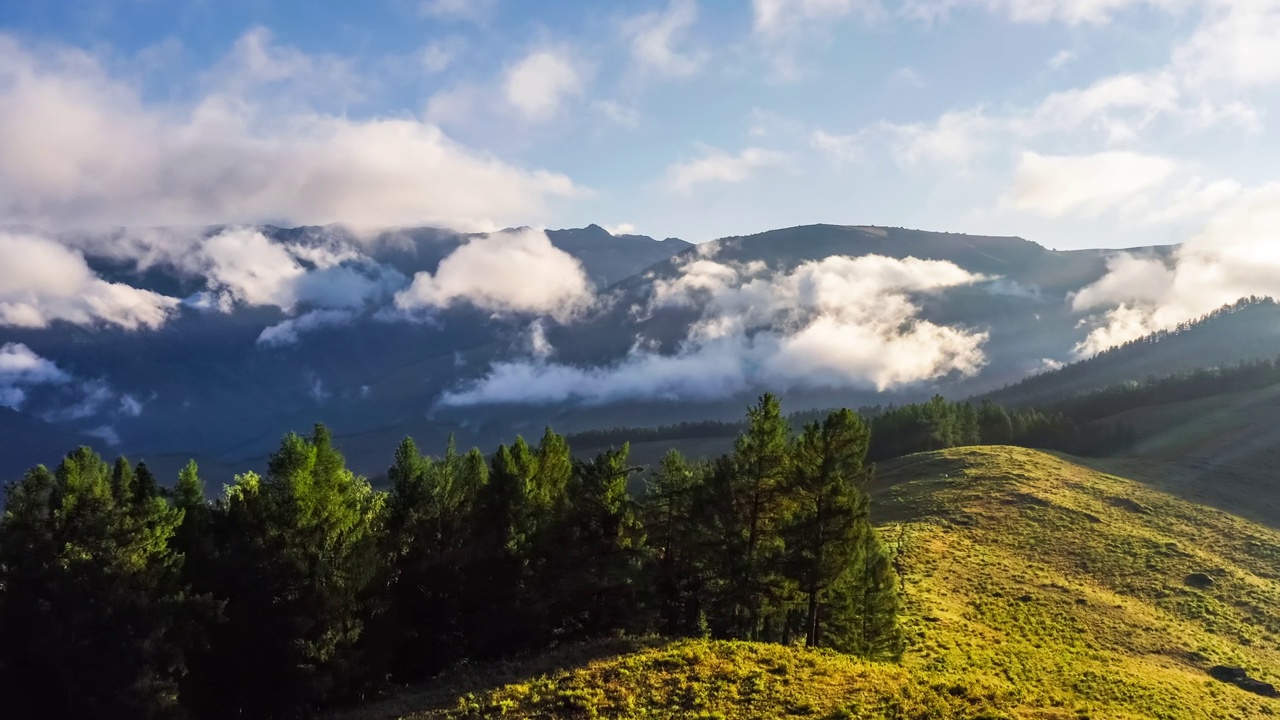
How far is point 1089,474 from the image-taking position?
111 meters

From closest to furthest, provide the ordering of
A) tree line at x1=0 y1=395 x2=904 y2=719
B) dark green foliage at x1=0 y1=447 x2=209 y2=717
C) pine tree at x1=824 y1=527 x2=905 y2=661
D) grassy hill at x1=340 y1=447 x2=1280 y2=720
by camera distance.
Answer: grassy hill at x1=340 y1=447 x2=1280 y2=720 < dark green foliage at x1=0 y1=447 x2=209 y2=717 < tree line at x1=0 y1=395 x2=904 y2=719 < pine tree at x1=824 y1=527 x2=905 y2=661

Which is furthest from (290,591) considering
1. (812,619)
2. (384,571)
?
(812,619)

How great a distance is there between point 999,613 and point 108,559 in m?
57.9

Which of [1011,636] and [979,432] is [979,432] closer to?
[979,432]

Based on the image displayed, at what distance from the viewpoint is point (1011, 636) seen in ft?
170

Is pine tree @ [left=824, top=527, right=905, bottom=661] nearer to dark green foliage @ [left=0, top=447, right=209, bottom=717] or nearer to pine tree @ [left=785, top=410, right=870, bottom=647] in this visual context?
pine tree @ [left=785, top=410, right=870, bottom=647]

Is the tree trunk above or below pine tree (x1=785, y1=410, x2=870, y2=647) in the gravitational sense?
below

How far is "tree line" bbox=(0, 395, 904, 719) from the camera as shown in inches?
1357

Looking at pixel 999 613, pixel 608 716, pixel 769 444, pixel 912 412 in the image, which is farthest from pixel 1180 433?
pixel 608 716

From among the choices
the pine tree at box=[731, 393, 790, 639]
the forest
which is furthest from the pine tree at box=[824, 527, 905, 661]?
the forest

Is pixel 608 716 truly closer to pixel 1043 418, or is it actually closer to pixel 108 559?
pixel 108 559

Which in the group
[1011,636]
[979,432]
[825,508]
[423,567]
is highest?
[825,508]

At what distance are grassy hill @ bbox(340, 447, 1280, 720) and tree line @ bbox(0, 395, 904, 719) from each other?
524cm

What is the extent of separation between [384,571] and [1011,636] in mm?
42324
